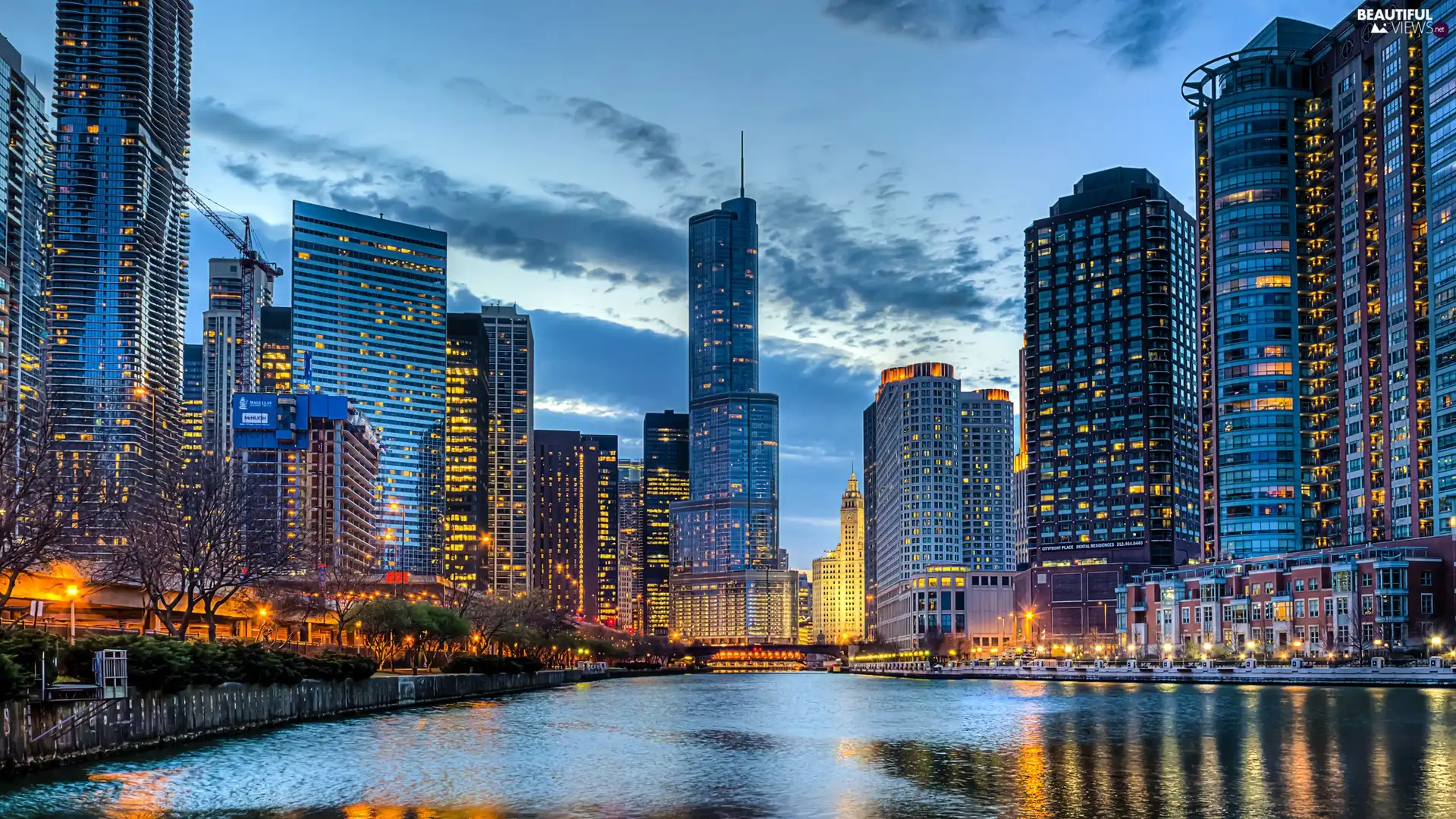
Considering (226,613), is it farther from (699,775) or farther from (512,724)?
(699,775)

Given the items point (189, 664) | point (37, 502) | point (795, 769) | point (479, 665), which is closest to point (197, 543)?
point (37, 502)

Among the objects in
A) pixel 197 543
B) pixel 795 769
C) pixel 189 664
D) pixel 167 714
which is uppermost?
pixel 197 543

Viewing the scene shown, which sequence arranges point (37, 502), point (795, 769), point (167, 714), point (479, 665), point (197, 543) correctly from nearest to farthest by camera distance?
point (795, 769), point (167, 714), point (37, 502), point (197, 543), point (479, 665)

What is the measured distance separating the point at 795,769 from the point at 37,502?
5543 cm

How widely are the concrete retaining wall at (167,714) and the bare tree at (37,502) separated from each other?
36.8 feet

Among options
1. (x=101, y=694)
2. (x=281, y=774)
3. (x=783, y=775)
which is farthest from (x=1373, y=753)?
(x=101, y=694)

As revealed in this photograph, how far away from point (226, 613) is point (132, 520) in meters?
A: 31.0

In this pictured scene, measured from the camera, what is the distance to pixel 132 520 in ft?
424

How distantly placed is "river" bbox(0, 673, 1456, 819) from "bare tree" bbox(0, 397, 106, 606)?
1422cm

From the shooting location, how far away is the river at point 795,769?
175 ft

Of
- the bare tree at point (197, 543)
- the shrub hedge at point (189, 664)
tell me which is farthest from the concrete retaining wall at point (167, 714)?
the bare tree at point (197, 543)

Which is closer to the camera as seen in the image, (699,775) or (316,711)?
(699,775)

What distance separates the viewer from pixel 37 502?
307 ft

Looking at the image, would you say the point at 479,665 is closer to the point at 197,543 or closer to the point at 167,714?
the point at 197,543
